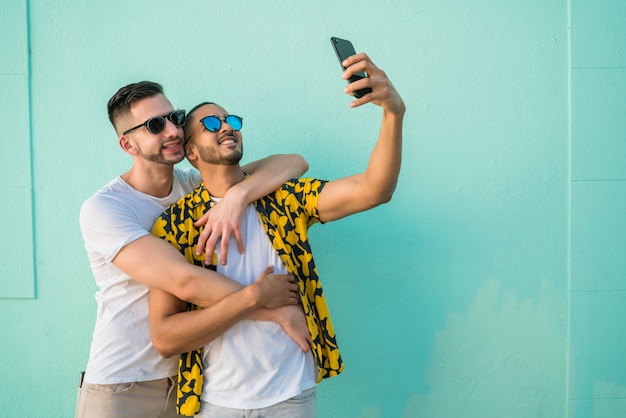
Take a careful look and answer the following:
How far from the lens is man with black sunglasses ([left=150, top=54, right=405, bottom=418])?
90.1 inches

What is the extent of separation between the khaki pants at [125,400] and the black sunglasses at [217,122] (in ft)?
3.78

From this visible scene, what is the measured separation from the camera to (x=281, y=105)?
10.3ft

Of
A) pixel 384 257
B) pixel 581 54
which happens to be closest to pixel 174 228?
pixel 384 257

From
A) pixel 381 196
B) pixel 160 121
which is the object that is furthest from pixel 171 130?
pixel 381 196

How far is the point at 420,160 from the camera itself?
3133 millimetres

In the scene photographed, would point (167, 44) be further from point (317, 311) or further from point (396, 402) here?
point (396, 402)

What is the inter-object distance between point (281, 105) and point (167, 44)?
69 centimetres

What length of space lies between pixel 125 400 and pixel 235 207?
99 cm

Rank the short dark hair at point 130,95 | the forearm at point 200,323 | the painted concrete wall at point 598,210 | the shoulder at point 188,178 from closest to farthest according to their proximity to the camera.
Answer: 1. the forearm at point 200,323
2. the short dark hair at point 130,95
3. the shoulder at point 188,178
4. the painted concrete wall at point 598,210

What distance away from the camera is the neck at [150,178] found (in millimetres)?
2721

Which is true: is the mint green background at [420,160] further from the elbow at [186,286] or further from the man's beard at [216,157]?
the elbow at [186,286]

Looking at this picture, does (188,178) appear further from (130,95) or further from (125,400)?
(125,400)

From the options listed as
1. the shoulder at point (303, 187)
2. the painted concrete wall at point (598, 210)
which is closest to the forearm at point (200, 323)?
the shoulder at point (303, 187)

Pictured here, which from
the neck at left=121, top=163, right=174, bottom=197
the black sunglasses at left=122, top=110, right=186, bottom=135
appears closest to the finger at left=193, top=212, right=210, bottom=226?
the neck at left=121, top=163, right=174, bottom=197
